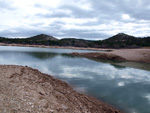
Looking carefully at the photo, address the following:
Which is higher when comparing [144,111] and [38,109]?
[38,109]

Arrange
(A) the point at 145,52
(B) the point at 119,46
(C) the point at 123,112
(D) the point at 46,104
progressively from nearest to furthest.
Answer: (D) the point at 46,104 < (C) the point at 123,112 < (A) the point at 145,52 < (B) the point at 119,46

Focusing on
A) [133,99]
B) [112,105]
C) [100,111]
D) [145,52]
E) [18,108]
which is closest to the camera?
[18,108]

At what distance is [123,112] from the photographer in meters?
7.75

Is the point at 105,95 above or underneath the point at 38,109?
underneath

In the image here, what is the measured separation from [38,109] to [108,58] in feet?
114

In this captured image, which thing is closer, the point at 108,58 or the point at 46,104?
the point at 46,104

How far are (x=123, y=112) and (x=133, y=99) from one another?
7.52 feet

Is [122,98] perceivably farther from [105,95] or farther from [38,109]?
A: [38,109]

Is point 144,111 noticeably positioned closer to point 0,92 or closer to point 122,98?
point 122,98

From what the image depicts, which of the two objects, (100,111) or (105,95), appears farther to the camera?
(105,95)

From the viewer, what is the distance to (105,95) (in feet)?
32.9

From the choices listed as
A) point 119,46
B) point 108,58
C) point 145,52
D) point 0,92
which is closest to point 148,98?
point 0,92

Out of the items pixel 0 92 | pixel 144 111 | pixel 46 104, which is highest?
pixel 0 92

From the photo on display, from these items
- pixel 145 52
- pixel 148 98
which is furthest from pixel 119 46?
pixel 148 98
